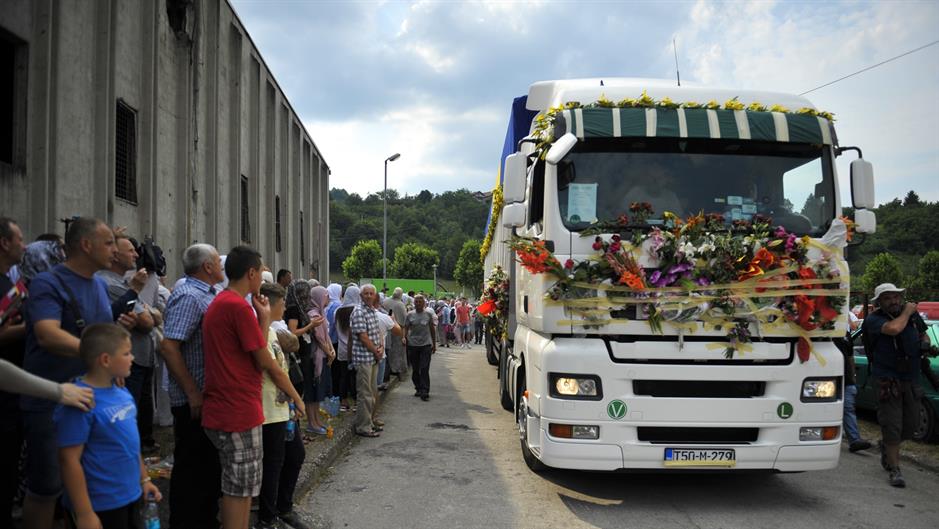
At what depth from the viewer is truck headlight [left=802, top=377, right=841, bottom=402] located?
5395mm

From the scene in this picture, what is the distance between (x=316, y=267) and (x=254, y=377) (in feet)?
66.1

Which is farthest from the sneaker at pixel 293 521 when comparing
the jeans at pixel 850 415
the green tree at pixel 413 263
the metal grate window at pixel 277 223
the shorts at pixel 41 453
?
the green tree at pixel 413 263

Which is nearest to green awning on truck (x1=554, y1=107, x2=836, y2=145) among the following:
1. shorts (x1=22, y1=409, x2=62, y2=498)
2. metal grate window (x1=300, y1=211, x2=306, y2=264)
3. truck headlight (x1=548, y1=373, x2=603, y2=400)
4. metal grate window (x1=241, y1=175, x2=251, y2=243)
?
truck headlight (x1=548, y1=373, x2=603, y2=400)

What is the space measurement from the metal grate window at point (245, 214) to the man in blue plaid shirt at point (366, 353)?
Answer: 695 cm

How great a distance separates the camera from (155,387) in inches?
292

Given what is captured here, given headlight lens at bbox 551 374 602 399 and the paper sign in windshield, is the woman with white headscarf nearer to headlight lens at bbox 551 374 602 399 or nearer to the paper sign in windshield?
the paper sign in windshield

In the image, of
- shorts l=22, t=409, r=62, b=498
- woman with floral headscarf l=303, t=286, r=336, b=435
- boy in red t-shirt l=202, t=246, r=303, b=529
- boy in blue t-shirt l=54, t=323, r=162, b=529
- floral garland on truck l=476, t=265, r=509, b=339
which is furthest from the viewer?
floral garland on truck l=476, t=265, r=509, b=339

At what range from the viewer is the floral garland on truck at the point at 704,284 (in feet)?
17.4

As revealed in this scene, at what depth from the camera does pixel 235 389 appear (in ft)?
12.6

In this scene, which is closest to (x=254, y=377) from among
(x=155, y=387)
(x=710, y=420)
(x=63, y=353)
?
(x=63, y=353)

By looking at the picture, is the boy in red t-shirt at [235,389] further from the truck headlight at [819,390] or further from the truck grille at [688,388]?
the truck headlight at [819,390]

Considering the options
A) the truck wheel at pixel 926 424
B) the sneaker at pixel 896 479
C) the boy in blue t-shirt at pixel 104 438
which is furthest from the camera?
the truck wheel at pixel 926 424

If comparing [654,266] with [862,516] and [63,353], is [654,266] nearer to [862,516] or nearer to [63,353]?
[862,516]

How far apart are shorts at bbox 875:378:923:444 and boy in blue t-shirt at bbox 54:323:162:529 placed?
6625 mm
